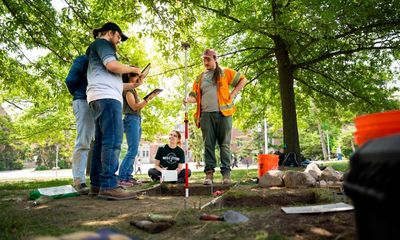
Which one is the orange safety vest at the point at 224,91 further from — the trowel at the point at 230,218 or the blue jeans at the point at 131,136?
the trowel at the point at 230,218

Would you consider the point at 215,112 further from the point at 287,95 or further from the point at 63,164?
the point at 63,164

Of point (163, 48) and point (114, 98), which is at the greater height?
point (163, 48)

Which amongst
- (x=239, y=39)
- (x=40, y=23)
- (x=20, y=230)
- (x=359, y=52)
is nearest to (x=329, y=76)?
(x=359, y=52)

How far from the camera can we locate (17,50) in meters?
8.59

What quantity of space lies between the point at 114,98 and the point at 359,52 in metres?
10.3

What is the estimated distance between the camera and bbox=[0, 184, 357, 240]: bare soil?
6.59 ft

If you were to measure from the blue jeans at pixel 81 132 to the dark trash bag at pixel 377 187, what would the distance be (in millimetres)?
3906

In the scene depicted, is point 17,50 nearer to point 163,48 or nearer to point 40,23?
point 40,23

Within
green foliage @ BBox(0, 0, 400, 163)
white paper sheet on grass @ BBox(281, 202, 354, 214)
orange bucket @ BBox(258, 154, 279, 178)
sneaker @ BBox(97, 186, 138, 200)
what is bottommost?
white paper sheet on grass @ BBox(281, 202, 354, 214)

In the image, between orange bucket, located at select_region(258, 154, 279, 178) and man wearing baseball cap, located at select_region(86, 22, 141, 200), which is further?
orange bucket, located at select_region(258, 154, 279, 178)

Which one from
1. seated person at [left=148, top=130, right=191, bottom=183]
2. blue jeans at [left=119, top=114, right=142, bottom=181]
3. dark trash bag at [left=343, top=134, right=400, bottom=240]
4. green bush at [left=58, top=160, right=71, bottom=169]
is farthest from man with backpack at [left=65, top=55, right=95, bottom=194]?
green bush at [left=58, top=160, right=71, bottom=169]

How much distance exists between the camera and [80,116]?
4559 millimetres

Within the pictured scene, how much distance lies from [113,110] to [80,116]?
2.84 ft

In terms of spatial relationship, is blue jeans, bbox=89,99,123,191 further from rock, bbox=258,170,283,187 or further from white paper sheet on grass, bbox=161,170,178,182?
rock, bbox=258,170,283,187
